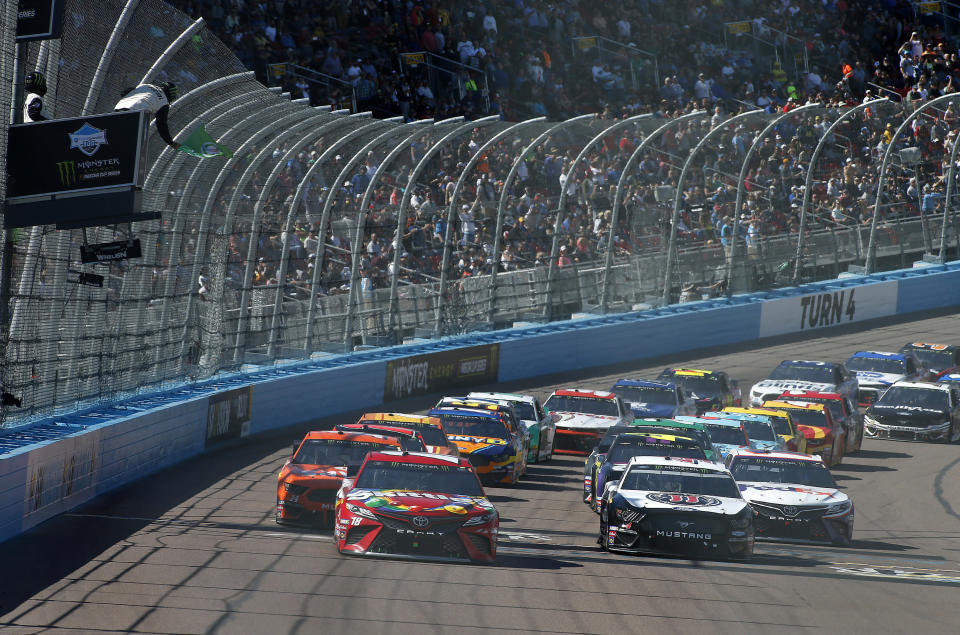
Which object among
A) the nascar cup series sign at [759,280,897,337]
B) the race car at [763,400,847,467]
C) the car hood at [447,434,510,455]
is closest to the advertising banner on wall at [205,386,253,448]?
the car hood at [447,434,510,455]

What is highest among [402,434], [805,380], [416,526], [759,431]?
[805,380]

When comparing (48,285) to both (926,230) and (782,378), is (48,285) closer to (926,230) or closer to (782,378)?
(782,378)

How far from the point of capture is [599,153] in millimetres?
28594

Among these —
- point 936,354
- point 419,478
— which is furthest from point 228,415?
point 936,354

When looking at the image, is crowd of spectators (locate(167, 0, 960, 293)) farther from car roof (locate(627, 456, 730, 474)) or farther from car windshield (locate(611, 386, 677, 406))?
car roof (locate(627, 456, 730, 474))

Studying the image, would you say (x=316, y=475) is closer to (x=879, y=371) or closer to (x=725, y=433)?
(x=725, y=433)

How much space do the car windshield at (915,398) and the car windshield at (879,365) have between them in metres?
3.28

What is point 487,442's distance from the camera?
20344 millimetres

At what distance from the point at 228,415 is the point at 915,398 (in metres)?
12.9

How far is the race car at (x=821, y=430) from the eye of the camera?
2289cm

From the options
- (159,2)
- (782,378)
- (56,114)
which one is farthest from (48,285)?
(782,378)

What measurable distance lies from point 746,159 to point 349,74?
992cm

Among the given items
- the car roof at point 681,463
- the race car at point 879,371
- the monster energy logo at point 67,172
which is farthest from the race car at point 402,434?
the race car at point 879,371

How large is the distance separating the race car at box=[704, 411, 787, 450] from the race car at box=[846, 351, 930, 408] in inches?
294
